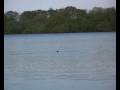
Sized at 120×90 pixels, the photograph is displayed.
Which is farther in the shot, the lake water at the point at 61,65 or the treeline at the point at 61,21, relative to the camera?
the lake water at the point at 61,65

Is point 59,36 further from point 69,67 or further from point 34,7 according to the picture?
point 69,67

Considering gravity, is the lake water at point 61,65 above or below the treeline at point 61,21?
below

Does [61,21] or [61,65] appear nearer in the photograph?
[61,21]

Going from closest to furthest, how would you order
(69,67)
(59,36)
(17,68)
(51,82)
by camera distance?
(59,36)
(17,68)
(51,82)
(69,67)

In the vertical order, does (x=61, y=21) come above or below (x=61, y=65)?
above

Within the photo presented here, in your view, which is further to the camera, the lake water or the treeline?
the lake water

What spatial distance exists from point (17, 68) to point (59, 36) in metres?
0.59

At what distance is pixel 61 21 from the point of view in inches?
69.1

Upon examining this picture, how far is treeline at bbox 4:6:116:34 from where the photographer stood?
64.9 inches

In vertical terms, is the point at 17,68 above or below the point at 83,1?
below

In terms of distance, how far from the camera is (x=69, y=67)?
2.51m

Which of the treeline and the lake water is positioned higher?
the treeline

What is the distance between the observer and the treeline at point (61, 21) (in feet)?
5.41
